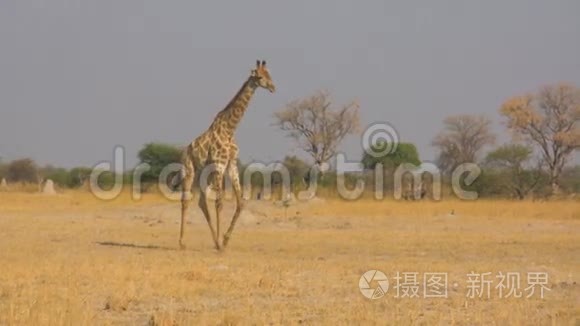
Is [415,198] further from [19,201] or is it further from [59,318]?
[59,318]

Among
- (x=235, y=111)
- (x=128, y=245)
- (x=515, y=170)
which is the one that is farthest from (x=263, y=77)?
(x=515, y=170)

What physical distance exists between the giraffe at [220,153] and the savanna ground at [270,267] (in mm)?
846

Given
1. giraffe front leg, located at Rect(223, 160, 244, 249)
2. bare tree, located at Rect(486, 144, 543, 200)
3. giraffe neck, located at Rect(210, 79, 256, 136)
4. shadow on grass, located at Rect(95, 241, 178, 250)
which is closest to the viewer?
giraffe front leg, located at Rect(223, 160, 244, 249)

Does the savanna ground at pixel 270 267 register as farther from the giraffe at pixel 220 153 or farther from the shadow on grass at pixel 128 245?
the giraffe at pixel 220 153

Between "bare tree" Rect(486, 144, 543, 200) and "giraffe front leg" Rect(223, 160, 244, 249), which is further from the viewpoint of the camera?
"bare tree" Rect(486, 144, 543, 200)

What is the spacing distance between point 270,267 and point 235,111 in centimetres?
492

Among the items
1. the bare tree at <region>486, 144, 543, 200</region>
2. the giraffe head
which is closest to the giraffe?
the giraffe head

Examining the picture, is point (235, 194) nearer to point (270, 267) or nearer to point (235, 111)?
point (235, 111)

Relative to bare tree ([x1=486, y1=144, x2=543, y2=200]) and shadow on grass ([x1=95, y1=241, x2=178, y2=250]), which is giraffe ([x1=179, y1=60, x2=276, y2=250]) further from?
bare tree ([x1=486, y1=144, x2=543, y2=200])

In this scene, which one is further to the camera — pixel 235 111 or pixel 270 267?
pixel 235 111

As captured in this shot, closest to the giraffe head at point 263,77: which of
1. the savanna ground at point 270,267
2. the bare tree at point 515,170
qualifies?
the savanna ground at point 270,267

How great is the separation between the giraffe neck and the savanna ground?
219 centimetres

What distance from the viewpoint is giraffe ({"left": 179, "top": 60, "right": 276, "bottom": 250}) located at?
15.8m

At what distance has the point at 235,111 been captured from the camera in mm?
16328
